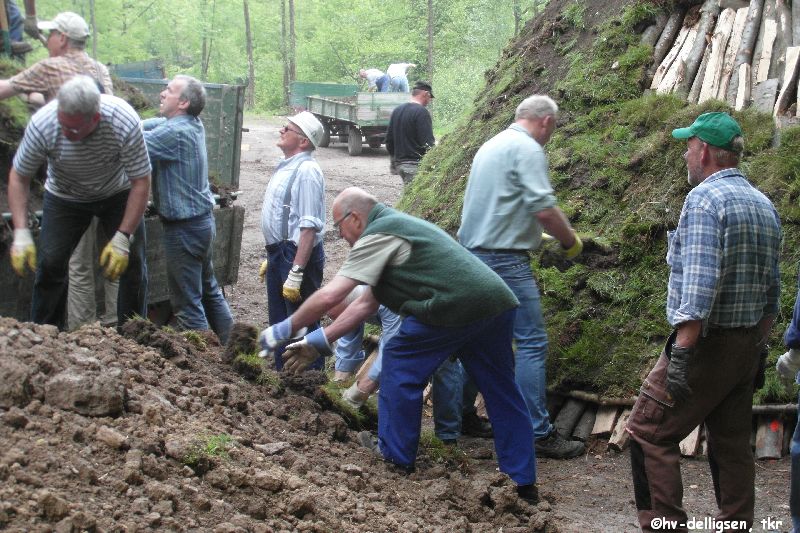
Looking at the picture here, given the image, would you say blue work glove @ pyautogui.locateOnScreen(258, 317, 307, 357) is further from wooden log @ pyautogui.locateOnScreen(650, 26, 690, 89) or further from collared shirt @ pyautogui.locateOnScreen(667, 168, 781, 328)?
wooden log @ pyautogui.locateOnScreen(650, 26, 690, 89)

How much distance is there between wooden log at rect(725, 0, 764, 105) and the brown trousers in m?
4.59

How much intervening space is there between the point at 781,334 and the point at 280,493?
12.7ft

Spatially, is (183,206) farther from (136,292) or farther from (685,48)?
(685,48)

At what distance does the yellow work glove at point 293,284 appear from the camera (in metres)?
6.69

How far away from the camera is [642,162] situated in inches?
312

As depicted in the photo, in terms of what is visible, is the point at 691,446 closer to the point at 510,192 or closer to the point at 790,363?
the point at 790,363

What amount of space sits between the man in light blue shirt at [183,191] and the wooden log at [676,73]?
14.5 ft

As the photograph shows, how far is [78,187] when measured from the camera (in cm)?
627

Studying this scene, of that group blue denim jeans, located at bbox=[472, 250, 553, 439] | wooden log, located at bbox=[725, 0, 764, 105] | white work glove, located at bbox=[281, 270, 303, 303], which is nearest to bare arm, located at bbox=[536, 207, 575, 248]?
blue denim jeans, located at bbox=[472, 250, 553, 439]

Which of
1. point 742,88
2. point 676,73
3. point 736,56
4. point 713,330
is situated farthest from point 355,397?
point 736,56

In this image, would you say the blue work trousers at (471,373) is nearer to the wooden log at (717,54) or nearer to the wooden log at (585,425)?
the wooden log at (585,425)

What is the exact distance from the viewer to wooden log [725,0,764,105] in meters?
8.33

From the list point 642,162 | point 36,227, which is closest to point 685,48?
point 642,162

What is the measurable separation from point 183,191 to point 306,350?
236 centimetres
